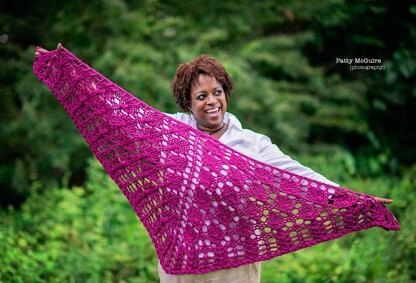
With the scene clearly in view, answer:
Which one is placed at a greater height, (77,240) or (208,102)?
(208,102)

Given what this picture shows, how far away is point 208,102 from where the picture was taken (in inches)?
77.3

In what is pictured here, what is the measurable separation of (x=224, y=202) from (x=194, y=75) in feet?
1.68

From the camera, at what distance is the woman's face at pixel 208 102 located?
77.5 inches

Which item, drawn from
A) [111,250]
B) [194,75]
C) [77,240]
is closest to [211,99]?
[194,75]

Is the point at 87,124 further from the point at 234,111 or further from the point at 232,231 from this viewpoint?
the point at 234,111

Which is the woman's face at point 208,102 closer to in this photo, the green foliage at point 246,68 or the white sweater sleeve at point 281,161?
the white sweater sleeve at point 281,161

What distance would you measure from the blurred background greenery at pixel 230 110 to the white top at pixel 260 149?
1273 millimetres

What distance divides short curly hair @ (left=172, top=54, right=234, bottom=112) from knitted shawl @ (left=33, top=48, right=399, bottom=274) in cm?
18

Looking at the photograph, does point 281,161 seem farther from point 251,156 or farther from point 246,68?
point 246,68

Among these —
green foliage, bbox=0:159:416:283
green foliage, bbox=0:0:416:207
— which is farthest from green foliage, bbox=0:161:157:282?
green foliage, bbox=0:0:416:207

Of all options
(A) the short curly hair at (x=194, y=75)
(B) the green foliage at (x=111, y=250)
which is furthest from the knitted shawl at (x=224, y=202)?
(B) the green foliage at (x=111, y=250)

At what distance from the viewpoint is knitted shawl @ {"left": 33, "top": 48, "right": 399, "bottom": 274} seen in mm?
1846

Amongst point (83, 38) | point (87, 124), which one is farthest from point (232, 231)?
point (83, 38)

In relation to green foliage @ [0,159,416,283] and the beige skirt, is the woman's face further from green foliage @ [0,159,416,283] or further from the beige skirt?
green foliage @ [0,159,416,283]
